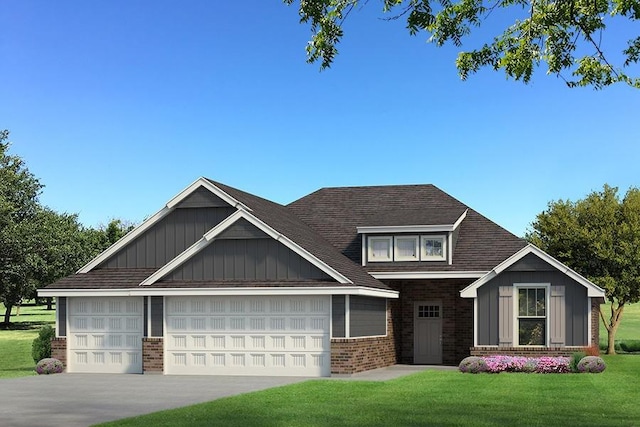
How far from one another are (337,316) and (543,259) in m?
7.38

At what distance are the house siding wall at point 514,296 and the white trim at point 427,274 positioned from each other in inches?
40.5

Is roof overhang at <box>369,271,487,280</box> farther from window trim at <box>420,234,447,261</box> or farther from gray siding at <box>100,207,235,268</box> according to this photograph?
gray siding at <box>100,207,235,268</box>

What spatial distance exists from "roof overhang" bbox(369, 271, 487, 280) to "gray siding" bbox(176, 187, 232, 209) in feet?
20.1

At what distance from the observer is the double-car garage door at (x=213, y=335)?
28.3 meters

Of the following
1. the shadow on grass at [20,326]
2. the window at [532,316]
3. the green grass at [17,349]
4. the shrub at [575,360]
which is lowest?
the shadow on grass at [20,326]

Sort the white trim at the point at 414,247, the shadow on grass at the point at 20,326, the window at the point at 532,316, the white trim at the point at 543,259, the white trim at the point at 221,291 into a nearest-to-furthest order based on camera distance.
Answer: the white trim at the point at 221,291 < the white trim at the point at 543,259 < the window at the point at 532,316 < the white trim at the point at 414,247 < the shadow on grass at the point at 20,326

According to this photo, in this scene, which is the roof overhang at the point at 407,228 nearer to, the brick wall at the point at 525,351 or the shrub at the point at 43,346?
the brick wall at the point at 525,351

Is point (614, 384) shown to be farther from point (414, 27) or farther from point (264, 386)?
point (414, 27)

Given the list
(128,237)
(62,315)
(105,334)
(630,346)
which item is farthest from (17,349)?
(630,346)

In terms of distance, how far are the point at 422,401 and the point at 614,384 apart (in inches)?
282

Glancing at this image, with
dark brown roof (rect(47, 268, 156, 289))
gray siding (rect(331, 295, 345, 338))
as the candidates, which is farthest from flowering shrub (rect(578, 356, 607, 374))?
dark brown roof (rect(47, 268, 156, 289))

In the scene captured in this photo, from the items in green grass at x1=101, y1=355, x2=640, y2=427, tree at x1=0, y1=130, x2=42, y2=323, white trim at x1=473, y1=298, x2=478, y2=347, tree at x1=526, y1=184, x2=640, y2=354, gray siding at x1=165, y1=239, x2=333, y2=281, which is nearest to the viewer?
green grass at x1=101, y1=355, x2=640, y2=427

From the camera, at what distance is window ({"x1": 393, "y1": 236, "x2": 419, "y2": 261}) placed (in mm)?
33594

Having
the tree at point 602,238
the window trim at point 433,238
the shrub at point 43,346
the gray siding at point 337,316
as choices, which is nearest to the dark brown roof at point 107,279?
the shrub at point 43,346
